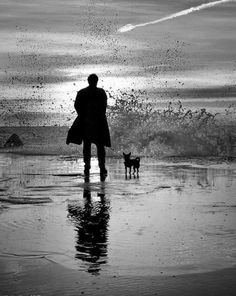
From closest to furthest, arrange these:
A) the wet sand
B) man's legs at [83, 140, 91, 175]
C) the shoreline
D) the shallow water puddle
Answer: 1. the shoreline
2. the wet sand
3. the shallow water puddle
4. man's legs at [83, 140, 91, 175]

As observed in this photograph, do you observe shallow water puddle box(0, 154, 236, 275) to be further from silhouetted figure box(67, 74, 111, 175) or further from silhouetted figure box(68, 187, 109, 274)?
silhouetted figure box(67, 74, 111, 175)

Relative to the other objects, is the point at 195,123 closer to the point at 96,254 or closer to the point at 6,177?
the point at 6,177

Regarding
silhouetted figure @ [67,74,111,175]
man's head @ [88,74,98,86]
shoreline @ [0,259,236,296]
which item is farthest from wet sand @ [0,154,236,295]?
man's head @ [88,74,98,86]

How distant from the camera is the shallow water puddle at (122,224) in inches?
234

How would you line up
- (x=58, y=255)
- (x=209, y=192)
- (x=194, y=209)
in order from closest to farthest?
(x=58, y=255) → (x=194, y=209) → (x=209, y=192)

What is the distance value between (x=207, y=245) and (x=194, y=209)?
2.84m

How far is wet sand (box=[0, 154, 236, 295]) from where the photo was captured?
510cm

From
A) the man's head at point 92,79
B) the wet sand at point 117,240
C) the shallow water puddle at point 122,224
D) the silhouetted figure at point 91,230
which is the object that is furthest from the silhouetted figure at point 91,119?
the silhouetted figure at point 91,230

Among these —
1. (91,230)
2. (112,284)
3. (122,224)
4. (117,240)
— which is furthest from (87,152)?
(112,284)

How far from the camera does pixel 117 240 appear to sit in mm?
6906

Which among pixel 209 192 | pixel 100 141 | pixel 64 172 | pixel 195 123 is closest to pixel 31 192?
pixel 209 192

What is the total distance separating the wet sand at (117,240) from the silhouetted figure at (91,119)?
8.69ft

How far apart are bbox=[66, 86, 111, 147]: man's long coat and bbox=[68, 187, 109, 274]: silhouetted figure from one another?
460 centimetres

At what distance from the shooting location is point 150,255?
20.2 ft
